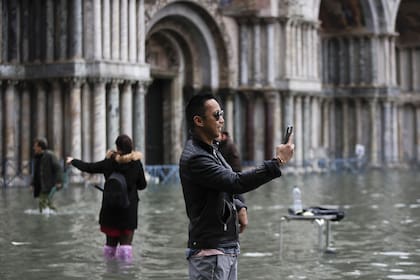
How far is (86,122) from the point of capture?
96.7 feet

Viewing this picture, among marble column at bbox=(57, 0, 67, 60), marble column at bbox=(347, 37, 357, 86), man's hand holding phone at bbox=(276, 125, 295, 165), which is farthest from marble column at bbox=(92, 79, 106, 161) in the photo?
man's hand holding phone at bbox=(276, 125, 295, 165)

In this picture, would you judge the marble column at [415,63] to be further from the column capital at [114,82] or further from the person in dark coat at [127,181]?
the person in dark coat at [127,181]

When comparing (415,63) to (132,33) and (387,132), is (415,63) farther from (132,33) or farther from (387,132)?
(132,33)

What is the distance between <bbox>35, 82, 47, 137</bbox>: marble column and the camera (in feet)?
99.2

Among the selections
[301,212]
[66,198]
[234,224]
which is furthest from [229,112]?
[234,224]

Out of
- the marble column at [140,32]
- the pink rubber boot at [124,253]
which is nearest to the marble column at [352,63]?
the marble column at [140,32]

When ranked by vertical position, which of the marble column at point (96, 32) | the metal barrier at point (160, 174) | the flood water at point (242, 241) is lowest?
the flood water at point (242, 241)

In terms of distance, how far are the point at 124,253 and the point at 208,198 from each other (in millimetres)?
6247

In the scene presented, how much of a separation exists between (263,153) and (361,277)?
2721 centimetres

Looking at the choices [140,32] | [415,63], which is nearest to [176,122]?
[140,32]

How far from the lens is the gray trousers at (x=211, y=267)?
6.84 m

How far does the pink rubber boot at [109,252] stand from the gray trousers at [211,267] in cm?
621

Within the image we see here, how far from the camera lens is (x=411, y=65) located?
53500 millimetres

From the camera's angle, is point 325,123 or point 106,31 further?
point 325,123
